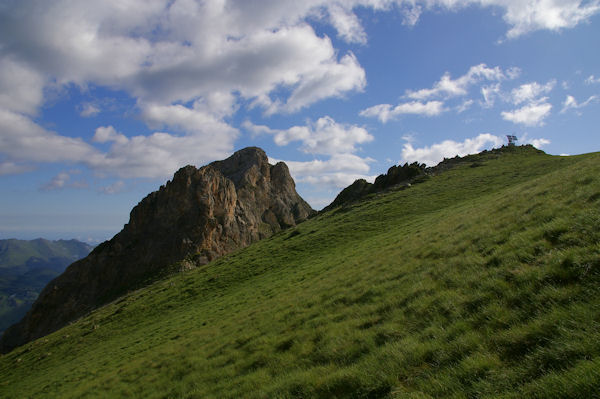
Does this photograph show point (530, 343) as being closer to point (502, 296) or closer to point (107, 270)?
point (502, 296)

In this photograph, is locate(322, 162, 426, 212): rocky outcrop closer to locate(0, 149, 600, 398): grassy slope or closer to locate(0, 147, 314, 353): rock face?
locate(0, 147, 314, 353): rock face

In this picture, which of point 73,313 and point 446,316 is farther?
point 73,313

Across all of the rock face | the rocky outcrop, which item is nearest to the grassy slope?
the rocky outcrop

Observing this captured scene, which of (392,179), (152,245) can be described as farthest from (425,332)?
(152,245)

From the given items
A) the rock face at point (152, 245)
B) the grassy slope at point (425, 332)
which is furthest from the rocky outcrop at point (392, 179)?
the grassy slope at point (425, 332)

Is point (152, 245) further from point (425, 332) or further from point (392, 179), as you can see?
point (425, 332)

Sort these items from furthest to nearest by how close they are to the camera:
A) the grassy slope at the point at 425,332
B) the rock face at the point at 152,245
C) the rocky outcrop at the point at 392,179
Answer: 1. the rock face at the point at 152,245
2. the rocky outcrop at the point at 392,179
3. the grassy slope at the point at 425,332

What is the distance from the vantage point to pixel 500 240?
12.5 m

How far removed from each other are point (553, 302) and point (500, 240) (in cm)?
627

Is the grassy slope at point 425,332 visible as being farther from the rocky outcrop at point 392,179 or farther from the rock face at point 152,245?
the rock face at point 152,245

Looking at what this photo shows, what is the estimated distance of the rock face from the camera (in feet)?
272

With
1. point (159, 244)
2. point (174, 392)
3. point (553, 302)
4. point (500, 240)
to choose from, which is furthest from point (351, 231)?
point (159, 244)

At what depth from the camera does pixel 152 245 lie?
300 ft

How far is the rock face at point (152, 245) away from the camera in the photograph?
82938 mm
